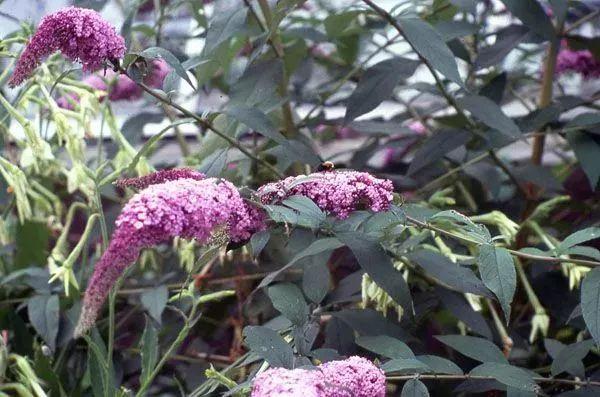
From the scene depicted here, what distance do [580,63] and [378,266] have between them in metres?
0.60

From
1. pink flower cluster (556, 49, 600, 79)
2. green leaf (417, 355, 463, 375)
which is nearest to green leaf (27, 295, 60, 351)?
green leaf (417, 355, 463, 375)

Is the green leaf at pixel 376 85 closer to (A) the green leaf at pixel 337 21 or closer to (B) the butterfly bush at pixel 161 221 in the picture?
(A) the green leaf at pixel 337 21

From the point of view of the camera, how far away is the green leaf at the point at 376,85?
93 centimetres

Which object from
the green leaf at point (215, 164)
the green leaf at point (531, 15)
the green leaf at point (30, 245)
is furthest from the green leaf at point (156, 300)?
the green leaf at point (531, 15)

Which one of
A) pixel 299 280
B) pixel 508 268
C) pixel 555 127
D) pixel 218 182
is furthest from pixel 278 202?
pixel 555 127

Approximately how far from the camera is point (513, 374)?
67 centimetres

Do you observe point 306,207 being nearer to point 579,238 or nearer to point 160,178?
point 160,178

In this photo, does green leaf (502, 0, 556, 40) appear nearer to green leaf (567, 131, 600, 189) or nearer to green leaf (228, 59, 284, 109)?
→ green leaf (567, 131, 600, 189)

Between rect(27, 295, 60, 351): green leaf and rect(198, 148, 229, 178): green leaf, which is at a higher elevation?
rect(198, 148, 229, 178): green leaf

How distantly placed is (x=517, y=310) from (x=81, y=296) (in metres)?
0.50

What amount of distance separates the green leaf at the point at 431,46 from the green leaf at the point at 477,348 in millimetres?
225

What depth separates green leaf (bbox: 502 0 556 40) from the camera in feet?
3.14

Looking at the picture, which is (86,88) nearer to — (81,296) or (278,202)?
(81,296)

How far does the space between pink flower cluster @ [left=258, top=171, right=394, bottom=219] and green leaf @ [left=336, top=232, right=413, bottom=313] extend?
81mm
